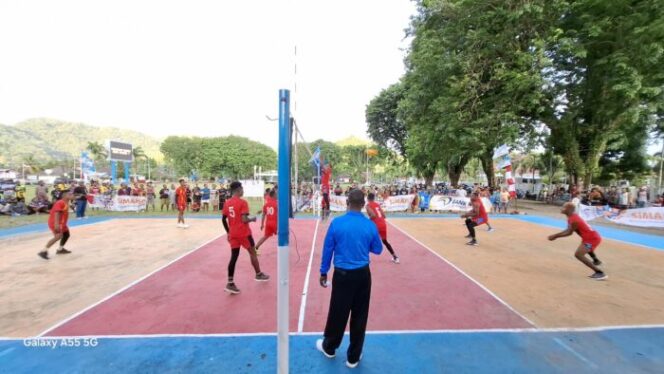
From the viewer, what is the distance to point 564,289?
641 centimetres

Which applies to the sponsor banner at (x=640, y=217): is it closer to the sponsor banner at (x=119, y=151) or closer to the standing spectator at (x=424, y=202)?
the standing spectator at (x=424, y=202)

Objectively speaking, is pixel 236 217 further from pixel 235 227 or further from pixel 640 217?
pixel 640 217

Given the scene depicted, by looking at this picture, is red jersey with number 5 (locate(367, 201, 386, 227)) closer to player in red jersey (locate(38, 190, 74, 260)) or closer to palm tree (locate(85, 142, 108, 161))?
player in red jersey (locate(38, 190, 74, 260))

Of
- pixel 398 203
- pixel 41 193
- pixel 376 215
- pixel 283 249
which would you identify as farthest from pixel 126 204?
pixel 283 249

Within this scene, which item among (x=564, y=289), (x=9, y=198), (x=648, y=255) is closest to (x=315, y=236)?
(x=564, y=289)

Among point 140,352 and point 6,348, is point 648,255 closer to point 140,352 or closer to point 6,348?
point 140,352

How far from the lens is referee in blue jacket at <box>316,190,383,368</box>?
361cm

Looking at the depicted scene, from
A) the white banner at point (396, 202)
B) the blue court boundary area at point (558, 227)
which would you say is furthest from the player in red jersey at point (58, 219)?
the white banner at point (396, 202)

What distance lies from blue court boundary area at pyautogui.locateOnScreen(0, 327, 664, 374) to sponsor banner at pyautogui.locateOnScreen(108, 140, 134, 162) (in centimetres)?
3199

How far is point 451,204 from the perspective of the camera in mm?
20953

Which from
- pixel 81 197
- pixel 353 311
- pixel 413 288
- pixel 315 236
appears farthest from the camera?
pixel 81 197

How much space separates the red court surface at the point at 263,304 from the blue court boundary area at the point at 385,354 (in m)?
0.31

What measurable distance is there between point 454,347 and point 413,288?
2.26 meters

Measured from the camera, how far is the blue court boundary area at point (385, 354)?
371cm
